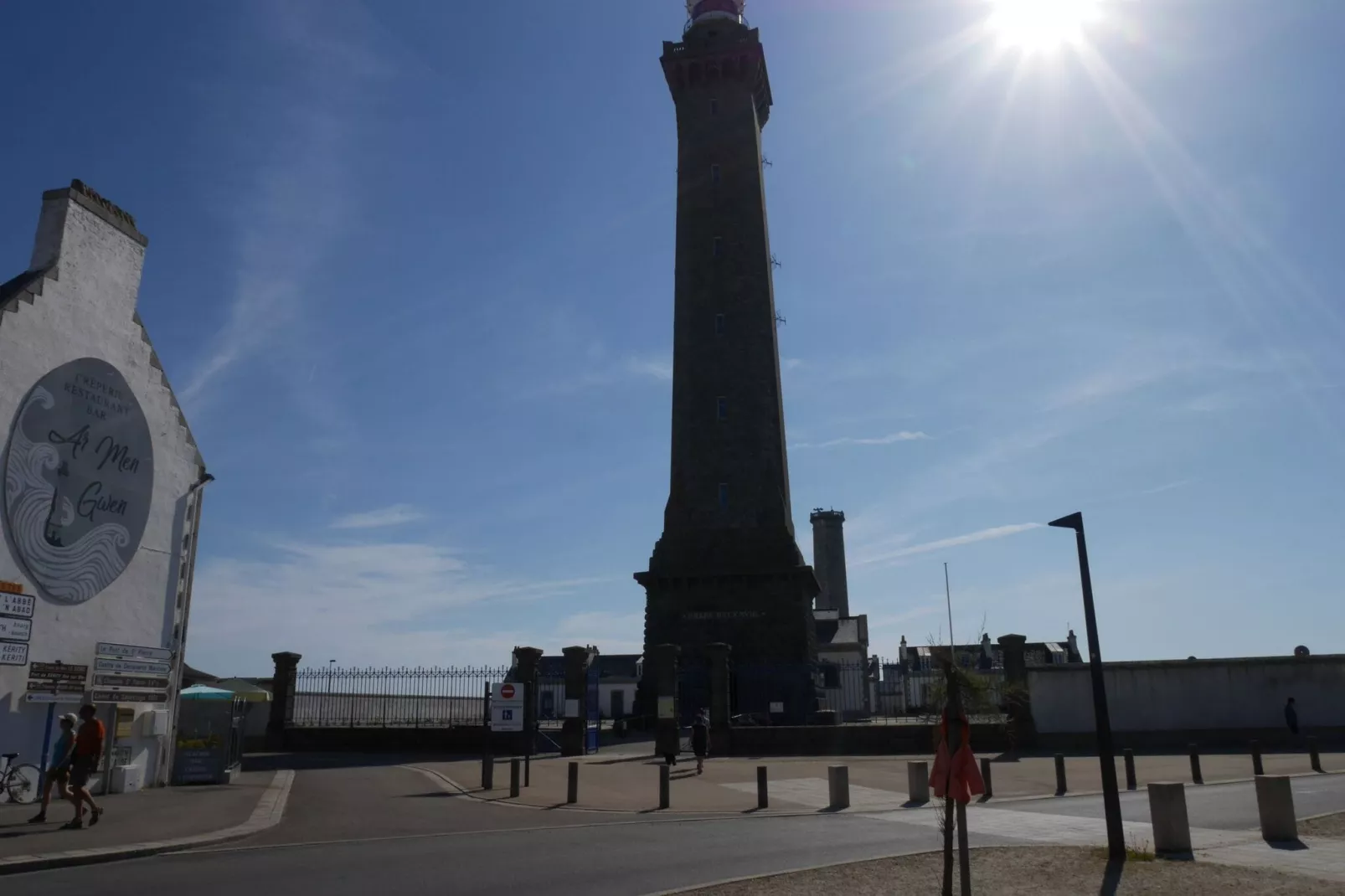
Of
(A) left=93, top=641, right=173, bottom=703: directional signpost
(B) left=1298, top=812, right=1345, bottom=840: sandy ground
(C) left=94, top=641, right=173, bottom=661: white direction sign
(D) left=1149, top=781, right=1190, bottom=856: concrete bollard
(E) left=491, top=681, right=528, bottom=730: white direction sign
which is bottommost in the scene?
(B) left=1298, top=812, right=1345, bottom=840: sandy ground

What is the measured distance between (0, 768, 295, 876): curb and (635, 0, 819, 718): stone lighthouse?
21.6 meters

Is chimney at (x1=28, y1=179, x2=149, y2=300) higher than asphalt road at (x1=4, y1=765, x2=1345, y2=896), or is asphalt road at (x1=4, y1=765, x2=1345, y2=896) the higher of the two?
chimney at (x1=28, y1=179, x2=149, y2=300)

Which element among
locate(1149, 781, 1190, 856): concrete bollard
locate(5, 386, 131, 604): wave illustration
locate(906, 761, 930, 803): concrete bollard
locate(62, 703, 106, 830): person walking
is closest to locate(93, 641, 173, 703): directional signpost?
locate(5, 386, 131, 604): wave illustration

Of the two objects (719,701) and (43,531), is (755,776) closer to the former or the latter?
(719,701)

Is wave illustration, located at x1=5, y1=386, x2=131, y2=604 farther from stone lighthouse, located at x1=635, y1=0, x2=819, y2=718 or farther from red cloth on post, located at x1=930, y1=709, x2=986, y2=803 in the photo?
stone lighthouse, located at x1=635, y1=0, x2=819, y2=718

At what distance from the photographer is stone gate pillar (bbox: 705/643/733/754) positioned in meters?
28.8

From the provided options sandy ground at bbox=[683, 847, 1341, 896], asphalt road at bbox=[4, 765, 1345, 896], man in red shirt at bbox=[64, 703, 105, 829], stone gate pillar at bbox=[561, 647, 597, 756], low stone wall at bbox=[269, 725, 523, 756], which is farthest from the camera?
low stone wall at bbox=[269, 725, 523, 756]

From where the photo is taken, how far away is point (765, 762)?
85.9ft

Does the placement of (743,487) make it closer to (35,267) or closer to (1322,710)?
(1322,710)

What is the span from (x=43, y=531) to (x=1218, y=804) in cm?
A: 2066

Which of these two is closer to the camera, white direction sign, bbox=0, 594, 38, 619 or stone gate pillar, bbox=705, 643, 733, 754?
white direction sign, bbox=0, 594, 38, 619

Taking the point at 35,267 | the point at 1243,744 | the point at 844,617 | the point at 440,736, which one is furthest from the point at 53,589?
the point at 844,617

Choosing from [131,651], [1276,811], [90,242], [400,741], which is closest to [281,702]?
[400,741]

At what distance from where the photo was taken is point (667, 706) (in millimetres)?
26938
